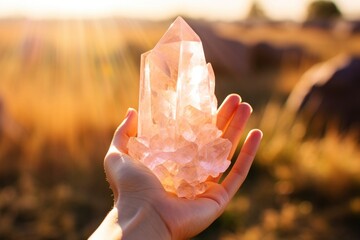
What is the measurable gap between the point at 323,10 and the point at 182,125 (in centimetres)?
4514

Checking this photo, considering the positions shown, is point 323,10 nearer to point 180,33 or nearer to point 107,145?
point 107,145

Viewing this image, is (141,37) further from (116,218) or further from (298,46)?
(116,218)

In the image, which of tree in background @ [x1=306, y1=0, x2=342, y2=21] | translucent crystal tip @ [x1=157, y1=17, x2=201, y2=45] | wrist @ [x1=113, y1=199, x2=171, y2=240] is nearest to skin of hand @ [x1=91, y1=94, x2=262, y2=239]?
wrist @ [x1=113, y1=199, x2=171, y2=240]

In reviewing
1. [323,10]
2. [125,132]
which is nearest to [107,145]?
[125,132]

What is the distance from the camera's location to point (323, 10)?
146ft

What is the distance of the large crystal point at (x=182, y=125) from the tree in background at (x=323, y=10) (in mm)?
43750

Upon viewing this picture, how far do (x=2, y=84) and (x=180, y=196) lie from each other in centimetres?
642

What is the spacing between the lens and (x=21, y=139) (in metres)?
5.72

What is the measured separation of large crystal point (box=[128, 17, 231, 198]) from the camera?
190cm

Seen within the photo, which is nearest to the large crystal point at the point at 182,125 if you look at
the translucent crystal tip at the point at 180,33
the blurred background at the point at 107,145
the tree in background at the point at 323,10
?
the translucent crystal tip at the point at 180,33

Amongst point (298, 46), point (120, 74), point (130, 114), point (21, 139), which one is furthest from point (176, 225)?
point (298, 46)

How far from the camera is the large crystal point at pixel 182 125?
74.7 inches

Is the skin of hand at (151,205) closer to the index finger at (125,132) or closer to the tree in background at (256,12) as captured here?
the index finger at (125,132)

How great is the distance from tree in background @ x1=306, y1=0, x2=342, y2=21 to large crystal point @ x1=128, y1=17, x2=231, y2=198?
43750 millimetres
